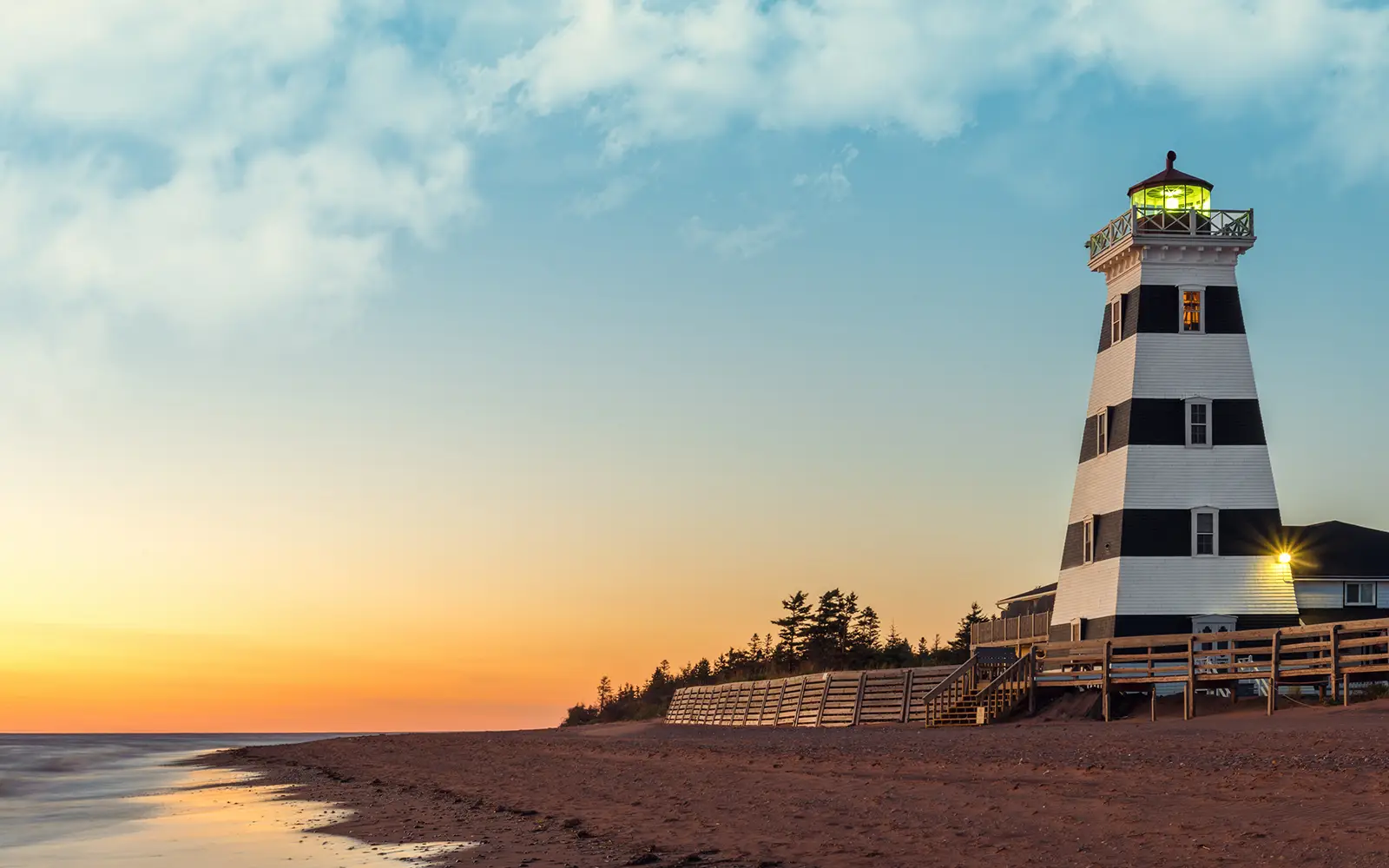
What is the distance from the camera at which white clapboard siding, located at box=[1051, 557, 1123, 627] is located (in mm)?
37969

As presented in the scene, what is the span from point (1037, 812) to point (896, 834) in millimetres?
1713

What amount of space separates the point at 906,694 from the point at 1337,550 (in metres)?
17.9

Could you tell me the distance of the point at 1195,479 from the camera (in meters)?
38.2

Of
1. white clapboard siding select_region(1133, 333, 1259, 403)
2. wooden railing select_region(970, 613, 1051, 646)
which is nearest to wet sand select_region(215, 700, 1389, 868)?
white clapboard siding select_region(1133, 333, 1259, 403)

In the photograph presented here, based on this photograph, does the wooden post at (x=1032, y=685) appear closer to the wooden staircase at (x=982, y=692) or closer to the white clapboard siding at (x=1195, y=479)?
the wooden staircase at (x=982, y=692)

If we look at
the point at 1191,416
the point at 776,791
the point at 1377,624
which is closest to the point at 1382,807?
the point at 776,791

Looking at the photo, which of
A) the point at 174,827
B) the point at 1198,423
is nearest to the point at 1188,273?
the point at 1198,423

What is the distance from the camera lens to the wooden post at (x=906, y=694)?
37344 mm

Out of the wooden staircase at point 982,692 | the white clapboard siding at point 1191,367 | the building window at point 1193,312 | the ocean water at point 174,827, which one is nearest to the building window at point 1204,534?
the white clapboard siding at point 1191,367

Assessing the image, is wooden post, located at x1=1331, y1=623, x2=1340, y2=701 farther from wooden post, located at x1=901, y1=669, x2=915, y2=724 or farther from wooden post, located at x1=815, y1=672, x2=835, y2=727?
wooden post, located at x1=815, y1=672, x2=835, y2=727

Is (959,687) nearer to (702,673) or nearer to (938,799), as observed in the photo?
(938,799)

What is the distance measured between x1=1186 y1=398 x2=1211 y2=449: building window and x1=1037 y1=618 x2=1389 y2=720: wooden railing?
234 inches

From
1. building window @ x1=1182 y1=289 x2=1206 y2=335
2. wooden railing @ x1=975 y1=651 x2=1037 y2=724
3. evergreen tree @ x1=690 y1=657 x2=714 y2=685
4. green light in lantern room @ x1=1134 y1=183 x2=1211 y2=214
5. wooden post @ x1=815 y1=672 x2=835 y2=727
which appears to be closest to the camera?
wooden railing @ x1=975 y1=651 x2=1037 y2=724

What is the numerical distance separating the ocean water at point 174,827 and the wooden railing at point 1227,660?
20034 millimetres
